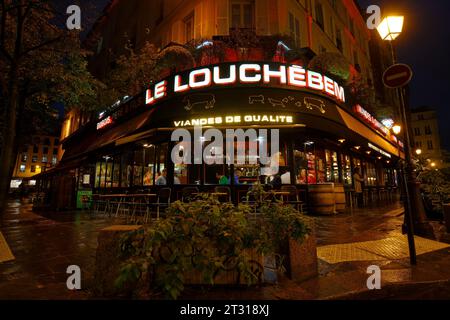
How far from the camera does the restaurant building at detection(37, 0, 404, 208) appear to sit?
371 inches

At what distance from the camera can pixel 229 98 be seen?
9.49 metres

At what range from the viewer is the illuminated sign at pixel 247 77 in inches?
375

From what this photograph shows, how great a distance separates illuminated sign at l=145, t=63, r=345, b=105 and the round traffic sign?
4.63 meters

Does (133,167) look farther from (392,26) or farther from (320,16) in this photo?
(320,16)

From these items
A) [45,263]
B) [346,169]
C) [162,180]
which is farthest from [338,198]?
[45,263]

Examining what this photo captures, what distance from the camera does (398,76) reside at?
5.09 metres

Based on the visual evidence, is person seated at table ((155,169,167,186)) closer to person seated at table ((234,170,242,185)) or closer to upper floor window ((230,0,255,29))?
person seated at table ((234,170,242,185))

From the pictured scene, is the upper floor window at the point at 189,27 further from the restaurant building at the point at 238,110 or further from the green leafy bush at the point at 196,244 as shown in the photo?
the green leafy bush at the point at 196,244

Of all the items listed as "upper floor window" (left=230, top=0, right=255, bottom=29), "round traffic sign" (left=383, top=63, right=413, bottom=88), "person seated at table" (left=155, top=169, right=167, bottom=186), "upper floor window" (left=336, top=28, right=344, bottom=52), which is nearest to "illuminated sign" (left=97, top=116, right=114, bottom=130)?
"person seated at table" (left=155, top=169, right=167, bottom=186)

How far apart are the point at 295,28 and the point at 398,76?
8.94 meters

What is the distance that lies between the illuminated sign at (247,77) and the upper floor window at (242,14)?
3315 millimetres

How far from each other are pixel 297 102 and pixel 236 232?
8.01m

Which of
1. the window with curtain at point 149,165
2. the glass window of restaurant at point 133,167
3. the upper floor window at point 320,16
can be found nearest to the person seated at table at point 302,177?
the glass window of restaurant at point 133,167
